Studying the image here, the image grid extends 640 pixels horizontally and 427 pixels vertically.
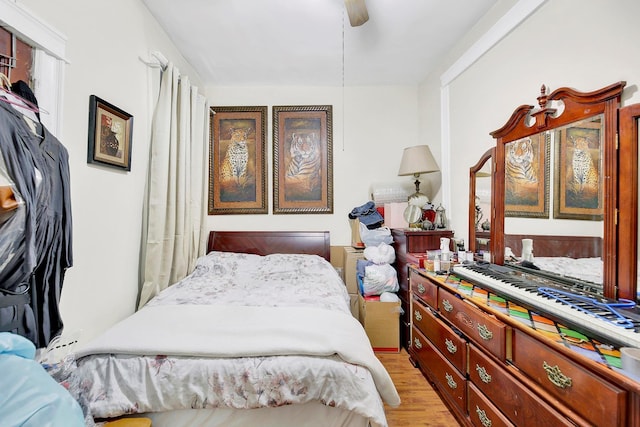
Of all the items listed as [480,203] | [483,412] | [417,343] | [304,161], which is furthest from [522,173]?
[304,161]

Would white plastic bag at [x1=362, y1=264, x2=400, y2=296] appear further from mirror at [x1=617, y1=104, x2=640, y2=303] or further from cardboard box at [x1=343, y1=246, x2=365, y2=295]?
mirror at [x1=617, y1=104, x2=640, y2=303]

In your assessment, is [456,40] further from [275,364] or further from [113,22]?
[275,364]

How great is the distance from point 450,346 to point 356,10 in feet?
6.89

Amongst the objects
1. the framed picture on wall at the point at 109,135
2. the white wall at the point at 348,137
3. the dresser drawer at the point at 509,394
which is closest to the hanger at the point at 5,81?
the framed picture on wall at the point at 109,135

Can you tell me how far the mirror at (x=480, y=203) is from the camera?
1995mm

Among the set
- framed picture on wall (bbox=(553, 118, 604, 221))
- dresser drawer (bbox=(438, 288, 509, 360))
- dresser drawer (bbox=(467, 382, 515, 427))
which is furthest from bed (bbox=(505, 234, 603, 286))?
dresser drawer (bbox=(467, 382, 515, 427))

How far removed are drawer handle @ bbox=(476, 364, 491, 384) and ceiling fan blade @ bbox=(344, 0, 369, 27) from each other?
208cm

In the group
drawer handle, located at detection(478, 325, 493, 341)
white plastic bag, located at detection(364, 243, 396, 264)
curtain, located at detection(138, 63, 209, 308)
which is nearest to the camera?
drawer handle, located at detection(478, 325, 493, 341)

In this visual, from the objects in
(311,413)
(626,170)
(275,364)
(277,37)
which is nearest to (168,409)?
(275,364)

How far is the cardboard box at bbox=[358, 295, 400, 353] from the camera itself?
Answer: 2564 mm

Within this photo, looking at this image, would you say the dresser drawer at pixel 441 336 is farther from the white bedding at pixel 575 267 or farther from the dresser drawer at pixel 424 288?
the white bedding at pixel 575 267

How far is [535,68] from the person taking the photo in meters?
1.70

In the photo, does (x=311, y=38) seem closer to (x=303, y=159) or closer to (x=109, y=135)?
(x=303, y=159)

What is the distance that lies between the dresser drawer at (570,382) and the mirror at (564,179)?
419 millimetres
